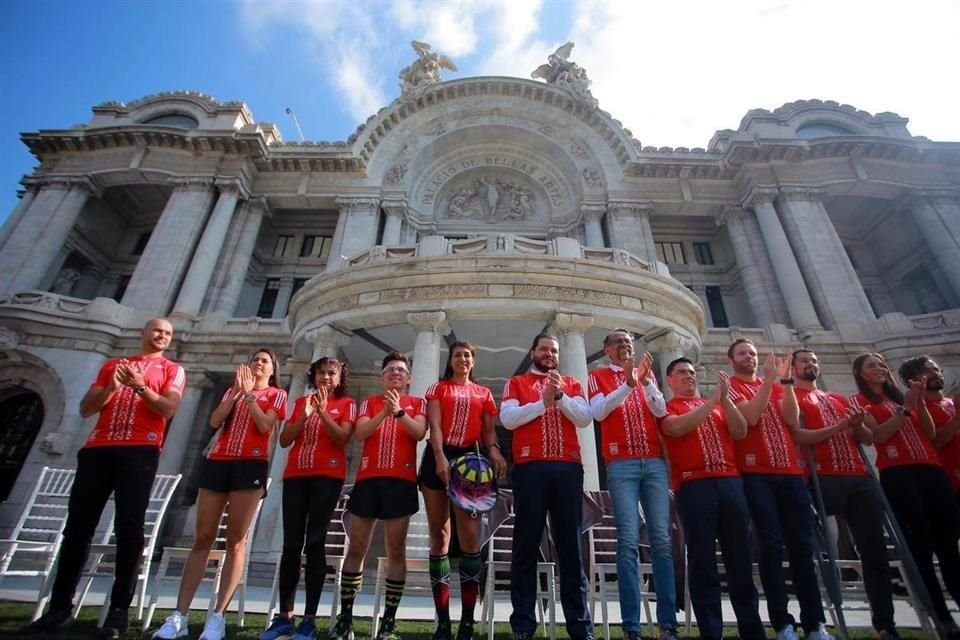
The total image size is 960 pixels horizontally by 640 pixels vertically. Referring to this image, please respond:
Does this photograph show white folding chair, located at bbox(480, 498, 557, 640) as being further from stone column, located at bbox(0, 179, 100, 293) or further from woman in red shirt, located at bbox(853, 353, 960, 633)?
stone column, located at bbox(0, 179, 100, 293)

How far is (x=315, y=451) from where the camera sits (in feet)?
15.3

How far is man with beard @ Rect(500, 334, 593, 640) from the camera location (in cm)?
380

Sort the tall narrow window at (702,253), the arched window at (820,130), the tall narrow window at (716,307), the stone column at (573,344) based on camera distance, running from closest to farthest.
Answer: the stone column at (573,344), the tall narrow window at (716,307), the arched window at (820,130), the tall narrow window at (702,253)

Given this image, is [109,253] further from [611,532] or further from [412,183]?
[611,532]

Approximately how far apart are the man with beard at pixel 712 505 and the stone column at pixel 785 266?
16484 mm

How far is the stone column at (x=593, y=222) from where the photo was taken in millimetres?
21372

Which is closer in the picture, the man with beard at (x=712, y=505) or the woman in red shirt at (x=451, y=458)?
the man with beard at (x=712, y=505)

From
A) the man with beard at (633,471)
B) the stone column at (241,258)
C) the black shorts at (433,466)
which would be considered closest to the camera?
the man with beard at (633,471)

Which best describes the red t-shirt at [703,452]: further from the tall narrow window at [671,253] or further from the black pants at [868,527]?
the tall narrow window at [671,253]

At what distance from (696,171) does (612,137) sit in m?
4.34

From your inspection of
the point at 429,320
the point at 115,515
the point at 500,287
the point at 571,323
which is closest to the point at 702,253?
the point at 571,323

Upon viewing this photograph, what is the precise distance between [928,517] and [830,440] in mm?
1071

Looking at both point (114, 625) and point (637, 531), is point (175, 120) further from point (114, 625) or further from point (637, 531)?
point (637, 531)

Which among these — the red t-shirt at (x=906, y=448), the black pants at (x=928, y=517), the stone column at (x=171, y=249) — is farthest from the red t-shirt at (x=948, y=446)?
the stone column at (x=171, y=249)
